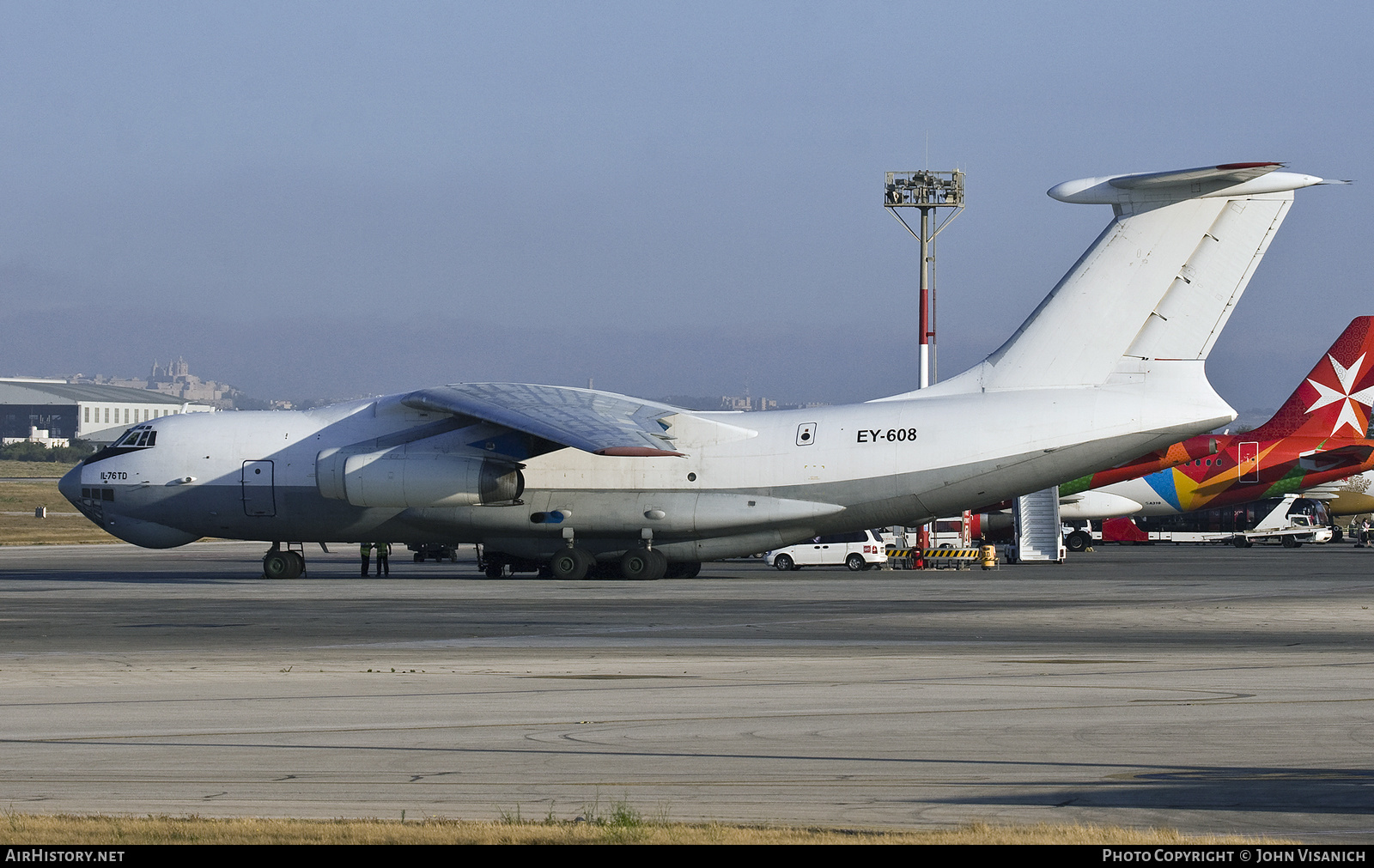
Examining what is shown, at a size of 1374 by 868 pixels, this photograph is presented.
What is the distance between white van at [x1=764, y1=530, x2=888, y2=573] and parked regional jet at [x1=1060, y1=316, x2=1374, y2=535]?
1164 centimetres

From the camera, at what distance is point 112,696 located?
1173 centimetres

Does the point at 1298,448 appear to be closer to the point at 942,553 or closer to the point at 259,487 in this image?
the point at 942,553

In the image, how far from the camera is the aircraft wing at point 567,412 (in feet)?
82.0

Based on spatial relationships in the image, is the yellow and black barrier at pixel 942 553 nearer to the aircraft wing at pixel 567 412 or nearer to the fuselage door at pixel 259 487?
the aircraft wing at pixel 567 412

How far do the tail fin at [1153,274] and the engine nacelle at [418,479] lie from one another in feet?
35.5

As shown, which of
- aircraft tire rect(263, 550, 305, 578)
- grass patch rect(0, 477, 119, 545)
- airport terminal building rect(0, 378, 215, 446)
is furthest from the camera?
airport terminal building rect(0, 378, 215, 446)

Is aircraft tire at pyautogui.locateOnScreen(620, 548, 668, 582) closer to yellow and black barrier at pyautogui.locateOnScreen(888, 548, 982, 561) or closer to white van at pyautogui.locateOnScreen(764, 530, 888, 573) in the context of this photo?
white van at pyautogui.locateOnScreen(764, 530, 888, 573)

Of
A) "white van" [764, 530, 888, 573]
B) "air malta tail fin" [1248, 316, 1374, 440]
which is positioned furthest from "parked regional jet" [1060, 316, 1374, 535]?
"white van" [764, 530, 888, 573]

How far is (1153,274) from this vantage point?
2594cm

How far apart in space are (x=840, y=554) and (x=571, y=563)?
41.9 feet

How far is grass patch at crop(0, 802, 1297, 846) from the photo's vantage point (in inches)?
251

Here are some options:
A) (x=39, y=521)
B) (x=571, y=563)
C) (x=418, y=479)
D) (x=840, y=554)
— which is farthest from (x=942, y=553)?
(x=39, y=521)

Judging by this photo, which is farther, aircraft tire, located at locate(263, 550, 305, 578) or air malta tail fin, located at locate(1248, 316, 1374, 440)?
air malta tail fin, located at locate(1248, 316, 1374, 440)
